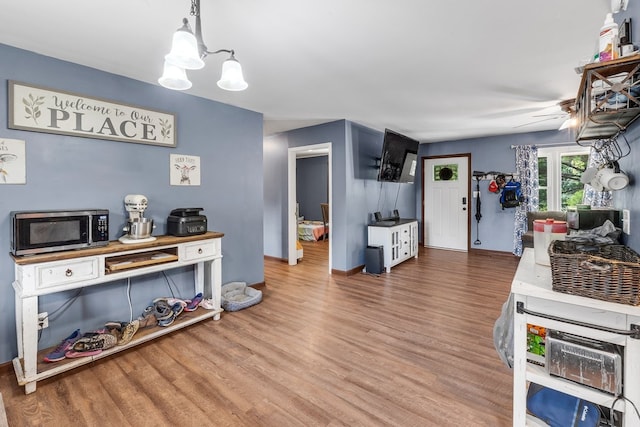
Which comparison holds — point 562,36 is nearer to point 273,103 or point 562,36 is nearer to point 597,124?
point 597,124

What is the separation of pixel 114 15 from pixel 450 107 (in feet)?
11.2

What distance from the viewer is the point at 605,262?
1062mm

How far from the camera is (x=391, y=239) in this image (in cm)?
460

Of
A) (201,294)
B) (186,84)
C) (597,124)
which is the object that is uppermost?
(186,84)

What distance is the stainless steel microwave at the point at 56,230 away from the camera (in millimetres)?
1907

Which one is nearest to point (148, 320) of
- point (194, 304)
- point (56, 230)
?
point (194, 304)

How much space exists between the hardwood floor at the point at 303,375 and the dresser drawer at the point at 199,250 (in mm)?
659

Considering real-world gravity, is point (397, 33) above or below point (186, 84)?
above

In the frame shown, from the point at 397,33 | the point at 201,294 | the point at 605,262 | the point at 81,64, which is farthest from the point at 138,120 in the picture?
the point at 605,262

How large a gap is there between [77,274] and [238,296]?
5.33 ft

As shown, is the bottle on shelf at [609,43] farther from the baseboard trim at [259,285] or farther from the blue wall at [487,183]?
the blue wall at [487,183]

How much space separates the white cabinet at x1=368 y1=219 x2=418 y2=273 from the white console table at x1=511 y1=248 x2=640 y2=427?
3121mm

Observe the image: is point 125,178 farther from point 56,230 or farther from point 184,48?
point 184,48

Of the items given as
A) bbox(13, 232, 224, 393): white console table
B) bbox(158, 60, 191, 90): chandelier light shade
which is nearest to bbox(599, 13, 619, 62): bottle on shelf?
bbox(158, 60, 191, 90): chandelier light shade
